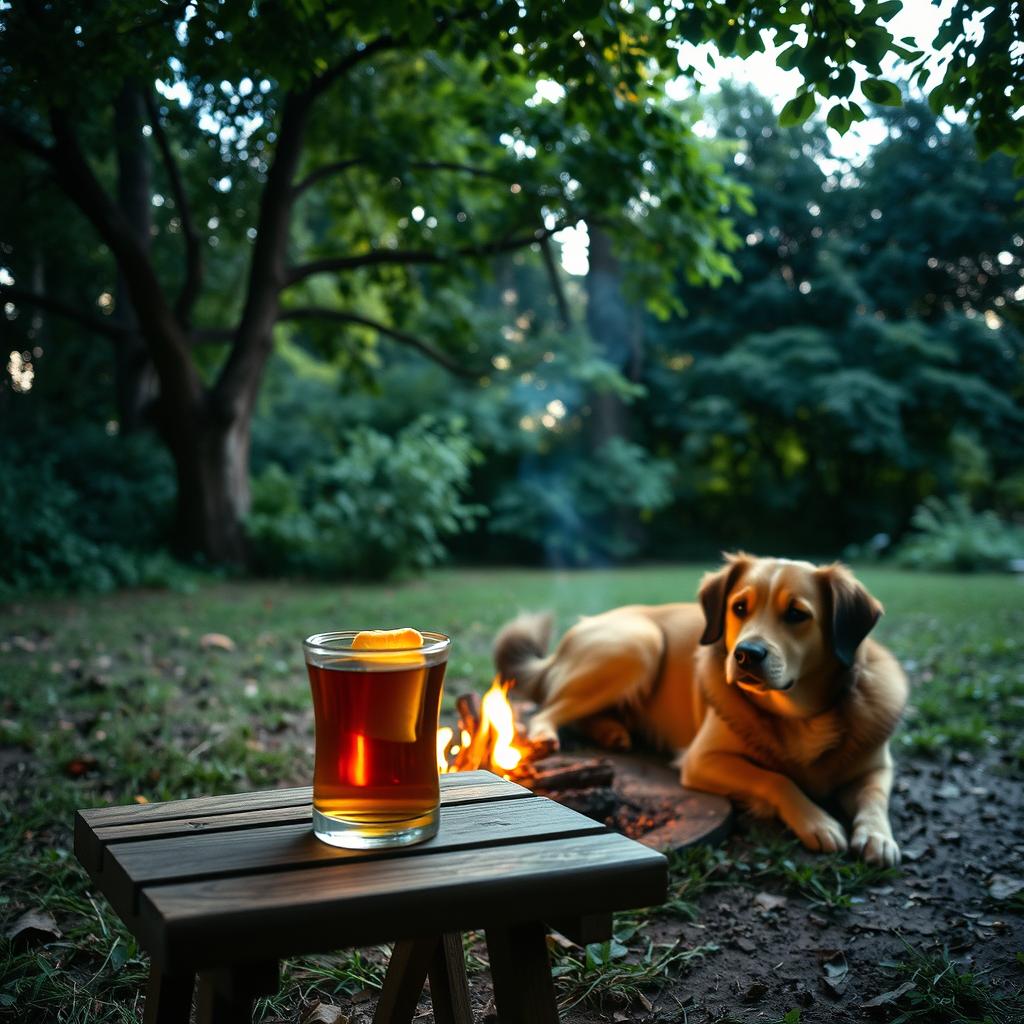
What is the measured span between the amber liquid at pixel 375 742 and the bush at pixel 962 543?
15.2 metres

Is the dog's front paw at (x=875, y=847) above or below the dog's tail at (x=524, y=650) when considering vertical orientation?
below

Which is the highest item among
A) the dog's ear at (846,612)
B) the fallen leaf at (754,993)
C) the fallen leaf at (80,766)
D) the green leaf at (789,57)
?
the green leaf at (789,57)

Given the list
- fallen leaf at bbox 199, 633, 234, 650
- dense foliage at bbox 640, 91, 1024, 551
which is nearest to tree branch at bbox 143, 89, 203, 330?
fallen leaf at bbox 199, 633, 234, 650

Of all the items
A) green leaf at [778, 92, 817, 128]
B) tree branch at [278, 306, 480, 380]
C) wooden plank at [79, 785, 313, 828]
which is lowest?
wooden plank at [79, 785, 313, 828]

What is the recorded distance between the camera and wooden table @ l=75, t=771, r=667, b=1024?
1157 mm

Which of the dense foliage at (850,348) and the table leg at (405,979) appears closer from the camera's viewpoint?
the table leg at (405,979)

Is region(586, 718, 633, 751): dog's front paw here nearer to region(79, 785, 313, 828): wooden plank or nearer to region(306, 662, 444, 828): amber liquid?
region(79, 785, 313, 828): wooden plank

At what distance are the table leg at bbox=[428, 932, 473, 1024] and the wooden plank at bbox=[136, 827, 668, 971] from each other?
50 cm

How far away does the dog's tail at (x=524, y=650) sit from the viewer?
179 inches

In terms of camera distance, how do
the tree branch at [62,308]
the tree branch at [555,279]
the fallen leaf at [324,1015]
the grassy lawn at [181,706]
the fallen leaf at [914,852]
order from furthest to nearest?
1. the tree branch at [555,279]
2. the tree branch at [62,308]
3. the fallen leaf at [914,852]
4. the grassy lawn at [181,706]
5. the fallen leaf at [324,1015]

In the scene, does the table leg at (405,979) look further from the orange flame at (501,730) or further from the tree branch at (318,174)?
the tree branch at (318,174)

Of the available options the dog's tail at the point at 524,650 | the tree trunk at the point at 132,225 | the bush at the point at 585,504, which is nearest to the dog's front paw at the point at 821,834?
the dog's tail at the point at 524,650

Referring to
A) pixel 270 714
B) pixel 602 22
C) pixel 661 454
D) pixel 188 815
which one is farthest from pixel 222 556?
pixel 661 454

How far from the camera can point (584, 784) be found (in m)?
3.10
